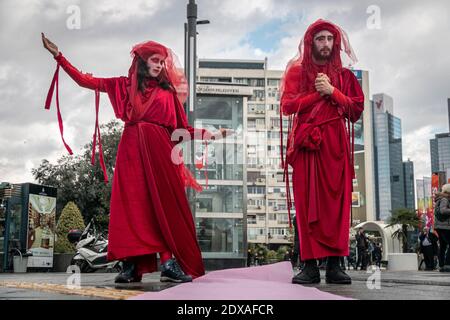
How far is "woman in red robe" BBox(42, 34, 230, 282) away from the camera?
5.11 meters

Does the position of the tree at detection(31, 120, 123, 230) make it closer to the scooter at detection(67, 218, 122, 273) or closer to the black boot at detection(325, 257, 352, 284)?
the scooter at detection(67, 218, 122, 273)

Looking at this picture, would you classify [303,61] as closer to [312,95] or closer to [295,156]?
[312,95]

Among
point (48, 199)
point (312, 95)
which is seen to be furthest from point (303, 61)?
point (48, 199)

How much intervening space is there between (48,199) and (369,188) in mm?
75502

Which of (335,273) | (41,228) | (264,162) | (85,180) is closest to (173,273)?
(335,273)

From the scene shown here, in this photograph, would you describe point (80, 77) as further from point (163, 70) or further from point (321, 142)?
point (321, 142)

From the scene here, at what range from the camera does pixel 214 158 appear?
18.0 metres

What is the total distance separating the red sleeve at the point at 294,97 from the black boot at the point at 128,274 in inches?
70.5

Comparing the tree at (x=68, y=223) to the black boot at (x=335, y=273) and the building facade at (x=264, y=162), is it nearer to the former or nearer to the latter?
the black boot at (x=335, y=273)

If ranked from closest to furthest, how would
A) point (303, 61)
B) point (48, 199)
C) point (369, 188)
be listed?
point (303, 61)
point (48, 199)
point (369, 188)

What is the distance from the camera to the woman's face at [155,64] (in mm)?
5512

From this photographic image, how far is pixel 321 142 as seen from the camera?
4.92m

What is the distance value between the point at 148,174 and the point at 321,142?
1.44 meters
